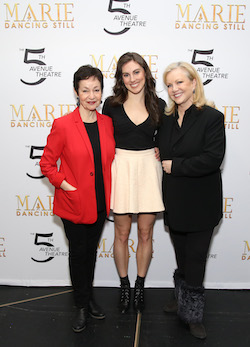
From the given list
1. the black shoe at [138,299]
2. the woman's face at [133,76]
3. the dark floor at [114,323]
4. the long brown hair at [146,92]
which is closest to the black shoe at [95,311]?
the dark floor at [114,323]

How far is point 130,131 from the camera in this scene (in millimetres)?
2127

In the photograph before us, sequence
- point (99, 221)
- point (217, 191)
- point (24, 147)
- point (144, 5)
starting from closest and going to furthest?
1. point (217, 191)
2. point (99, 221)
3. point (144, 5)
4. point (24, 147)

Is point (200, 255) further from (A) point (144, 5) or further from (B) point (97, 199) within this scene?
(A) point (144, 5)

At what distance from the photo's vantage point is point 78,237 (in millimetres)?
2082

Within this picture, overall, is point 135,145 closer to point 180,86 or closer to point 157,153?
point 157,153

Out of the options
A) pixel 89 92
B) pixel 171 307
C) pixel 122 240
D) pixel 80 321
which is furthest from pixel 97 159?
pixel 171 307

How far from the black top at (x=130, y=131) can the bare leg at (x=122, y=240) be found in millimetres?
495

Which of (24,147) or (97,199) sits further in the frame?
(24,147)

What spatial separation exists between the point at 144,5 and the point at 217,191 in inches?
55.4

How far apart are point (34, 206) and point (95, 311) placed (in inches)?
36.8

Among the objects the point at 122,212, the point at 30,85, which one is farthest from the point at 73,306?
the point at 30,85

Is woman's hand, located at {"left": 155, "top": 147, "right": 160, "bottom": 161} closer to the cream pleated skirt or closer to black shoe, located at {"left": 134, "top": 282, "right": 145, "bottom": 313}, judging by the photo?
the cream pleated skirt

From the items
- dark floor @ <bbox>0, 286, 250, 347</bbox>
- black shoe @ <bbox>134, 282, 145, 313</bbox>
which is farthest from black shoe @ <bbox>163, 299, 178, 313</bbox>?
black shoe @ <bbox>134, 282, 145, 313</bbox>

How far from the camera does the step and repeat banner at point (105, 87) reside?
2.40 meters
